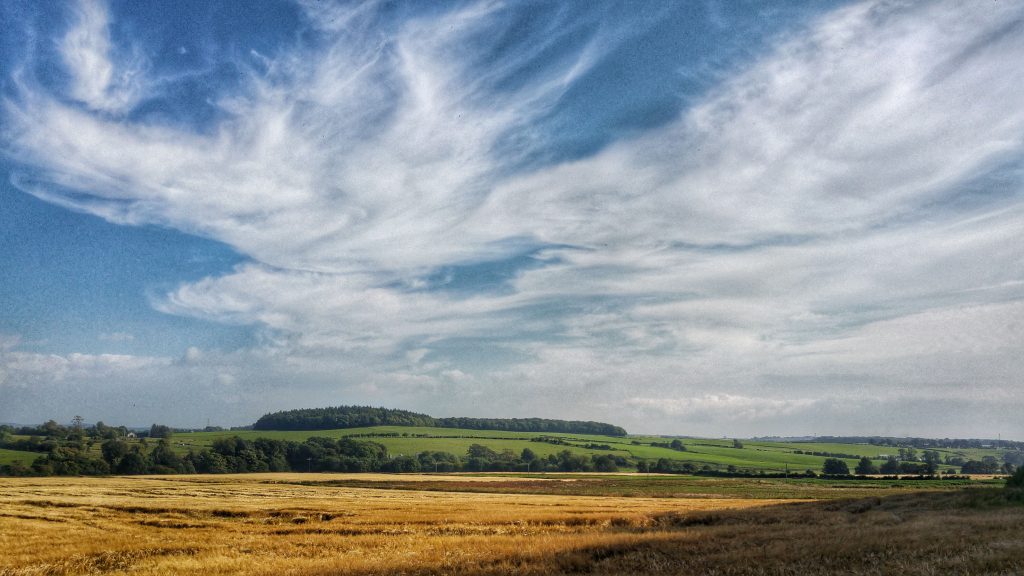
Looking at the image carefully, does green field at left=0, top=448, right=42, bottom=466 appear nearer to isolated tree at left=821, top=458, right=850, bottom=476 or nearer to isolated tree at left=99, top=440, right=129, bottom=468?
isolated tree at left=99, top=440, right=129, bottom=468

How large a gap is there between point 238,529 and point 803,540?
28154 millimetres

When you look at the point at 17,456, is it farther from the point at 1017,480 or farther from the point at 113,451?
the point at 1017,480

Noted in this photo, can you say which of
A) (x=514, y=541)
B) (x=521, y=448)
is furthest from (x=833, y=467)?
(x=514, y=541)

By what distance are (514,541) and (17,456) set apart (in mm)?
136608

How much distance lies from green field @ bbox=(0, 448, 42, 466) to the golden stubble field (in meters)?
92.8

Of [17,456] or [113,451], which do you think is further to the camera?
[113,451]

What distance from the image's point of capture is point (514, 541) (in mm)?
22562

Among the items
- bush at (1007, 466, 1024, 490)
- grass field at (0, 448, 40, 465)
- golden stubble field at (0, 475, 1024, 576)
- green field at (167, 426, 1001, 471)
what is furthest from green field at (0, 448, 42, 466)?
bush at (1007, 466, 1024, 490)

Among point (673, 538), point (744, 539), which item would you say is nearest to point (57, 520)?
point (673, 538)

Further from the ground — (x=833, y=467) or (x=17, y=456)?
(x=17, y=456)

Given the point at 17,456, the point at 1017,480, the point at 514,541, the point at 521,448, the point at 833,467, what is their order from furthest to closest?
the point at 521,448 < the point at 833,467 < the point at 17,456 < the point at 1017,480 < the point at 514,541

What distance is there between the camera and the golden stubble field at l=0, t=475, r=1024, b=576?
1547 cm

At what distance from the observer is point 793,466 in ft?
498

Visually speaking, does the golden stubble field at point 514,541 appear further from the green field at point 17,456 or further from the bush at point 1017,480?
the green field at point 17,456
